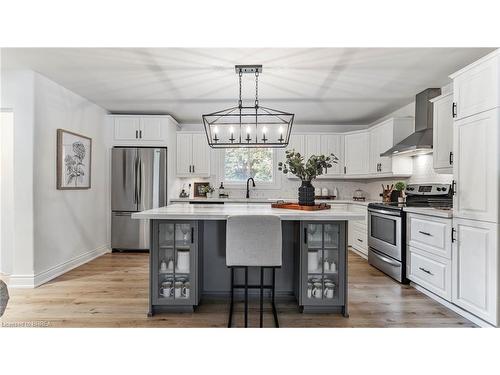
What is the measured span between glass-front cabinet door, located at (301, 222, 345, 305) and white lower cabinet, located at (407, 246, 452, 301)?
3.48 feet

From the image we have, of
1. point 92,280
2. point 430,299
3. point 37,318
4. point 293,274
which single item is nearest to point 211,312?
point 293,274

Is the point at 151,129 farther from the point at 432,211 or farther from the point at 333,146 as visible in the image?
the point at 432,211

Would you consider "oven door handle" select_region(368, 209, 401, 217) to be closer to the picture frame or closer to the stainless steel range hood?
the stainless steel range hood

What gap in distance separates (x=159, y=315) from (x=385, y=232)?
293cm

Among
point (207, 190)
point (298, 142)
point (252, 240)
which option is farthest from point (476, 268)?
point (207, 190)

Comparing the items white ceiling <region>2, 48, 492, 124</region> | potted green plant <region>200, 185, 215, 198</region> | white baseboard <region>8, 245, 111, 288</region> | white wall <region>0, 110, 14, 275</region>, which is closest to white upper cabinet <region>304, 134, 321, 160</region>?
white ceiling <region>2, 48, 492, 124</region>

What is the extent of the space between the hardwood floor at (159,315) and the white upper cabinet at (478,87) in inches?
71.6

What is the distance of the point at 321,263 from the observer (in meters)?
2.74

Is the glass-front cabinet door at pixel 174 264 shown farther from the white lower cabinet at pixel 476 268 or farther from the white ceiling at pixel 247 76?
the white lower cabinet at pixel 476 268

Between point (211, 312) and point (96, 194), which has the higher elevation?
point (96, 194)

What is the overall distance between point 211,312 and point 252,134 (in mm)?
3815

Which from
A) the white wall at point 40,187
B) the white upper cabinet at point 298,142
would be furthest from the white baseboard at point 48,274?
the white upper cabinet at point 298,142
